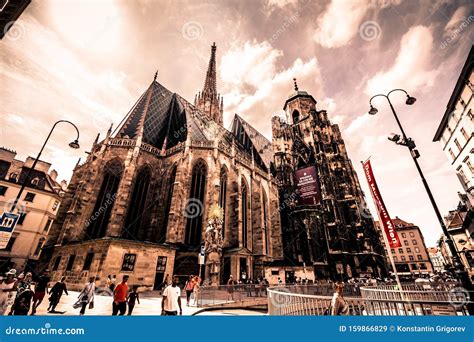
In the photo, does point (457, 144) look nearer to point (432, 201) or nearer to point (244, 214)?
point (432, 201)

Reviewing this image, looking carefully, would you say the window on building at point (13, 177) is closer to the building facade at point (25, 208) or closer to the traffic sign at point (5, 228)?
the building facade at point (25, 208)

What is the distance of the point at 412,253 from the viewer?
166ft

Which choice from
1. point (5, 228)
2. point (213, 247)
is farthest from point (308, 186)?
point (5, 228)

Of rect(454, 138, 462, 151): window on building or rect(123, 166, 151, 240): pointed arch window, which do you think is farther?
rect(454, 138, 462, 151): window on building

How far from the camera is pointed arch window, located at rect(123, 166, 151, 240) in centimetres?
1933

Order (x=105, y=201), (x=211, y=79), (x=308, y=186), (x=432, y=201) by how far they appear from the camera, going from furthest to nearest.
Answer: (x=211, y=79), (x=308, y=186), (x=105, y=201), (x=432, y=201)

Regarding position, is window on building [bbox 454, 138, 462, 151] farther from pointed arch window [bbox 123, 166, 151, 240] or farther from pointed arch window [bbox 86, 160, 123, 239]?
pointed arch window [bbox 86, 160, 123, 239]

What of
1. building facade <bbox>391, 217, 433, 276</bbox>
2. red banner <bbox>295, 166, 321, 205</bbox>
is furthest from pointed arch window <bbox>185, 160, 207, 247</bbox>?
building facade <bbox>391, 217, 433, 276</bbox>

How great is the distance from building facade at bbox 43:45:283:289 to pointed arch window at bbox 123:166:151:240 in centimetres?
8

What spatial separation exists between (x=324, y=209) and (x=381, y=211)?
2260 cm

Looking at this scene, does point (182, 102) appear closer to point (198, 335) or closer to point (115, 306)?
point (115, 306)

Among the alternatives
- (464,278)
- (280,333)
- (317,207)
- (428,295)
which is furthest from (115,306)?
(317,207)

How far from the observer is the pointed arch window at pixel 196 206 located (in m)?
19.5

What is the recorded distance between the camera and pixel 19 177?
25.1 meters
